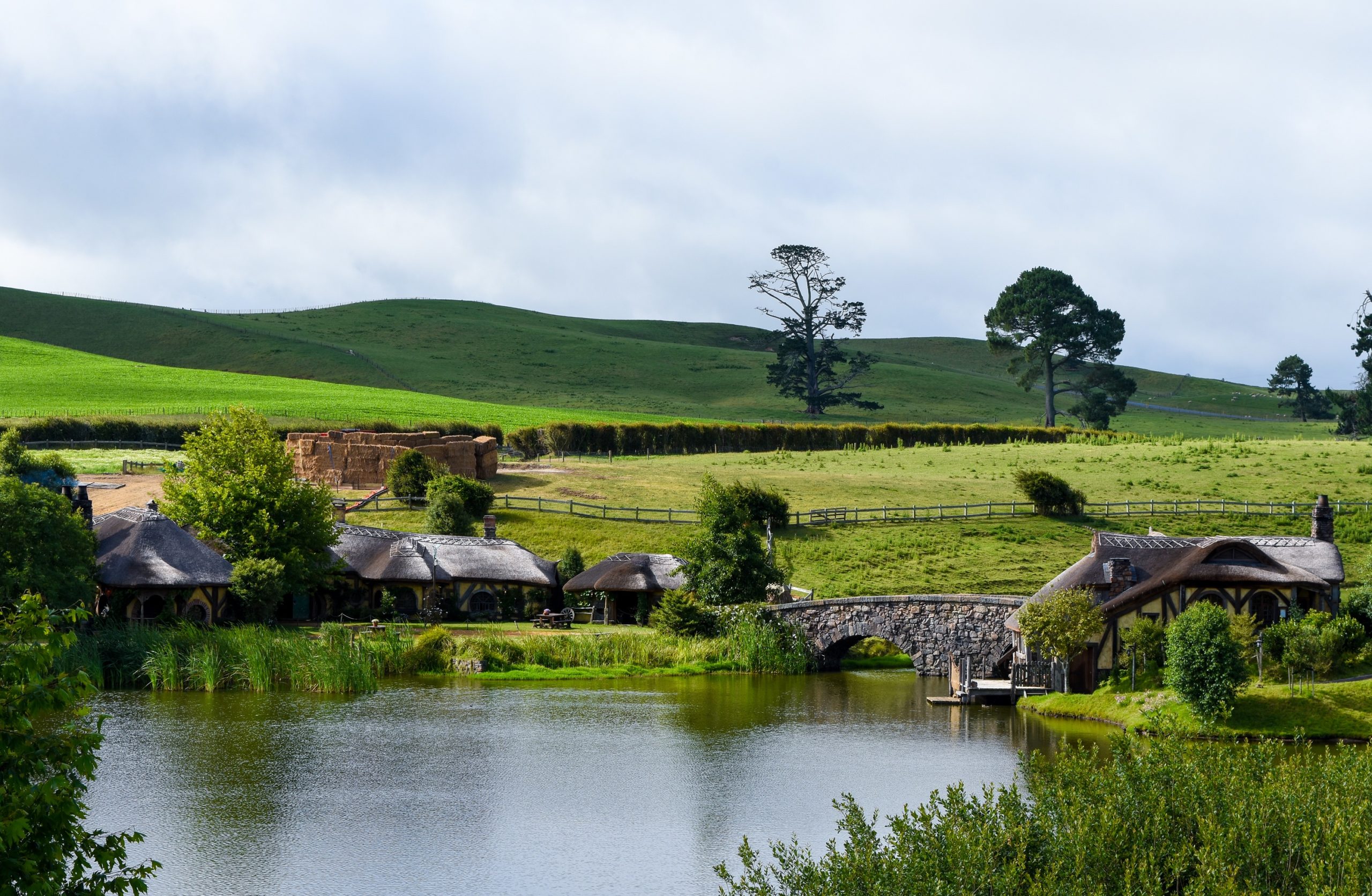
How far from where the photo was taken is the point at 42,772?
12.9 meters

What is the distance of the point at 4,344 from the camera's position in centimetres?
12794

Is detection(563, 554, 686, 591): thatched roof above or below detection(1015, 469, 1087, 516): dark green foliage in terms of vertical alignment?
below

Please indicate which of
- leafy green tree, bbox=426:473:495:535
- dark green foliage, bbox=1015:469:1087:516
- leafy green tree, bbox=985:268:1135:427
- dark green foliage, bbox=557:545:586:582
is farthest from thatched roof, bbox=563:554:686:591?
leafy green tree, bbox=985:268:1135:427

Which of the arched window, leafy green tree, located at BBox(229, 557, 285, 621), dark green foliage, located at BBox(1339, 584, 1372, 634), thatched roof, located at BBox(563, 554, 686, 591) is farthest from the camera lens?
thatched roof, located at BBox(563, 554, 686, 591)

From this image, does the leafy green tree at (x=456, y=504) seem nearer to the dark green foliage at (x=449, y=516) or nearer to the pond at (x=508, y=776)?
the dark green foliage at (x=449, y=516)

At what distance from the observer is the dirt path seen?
209 feet

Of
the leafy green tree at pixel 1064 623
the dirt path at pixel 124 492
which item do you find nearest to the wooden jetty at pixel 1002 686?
the leafy green tree at pixel 1064 623

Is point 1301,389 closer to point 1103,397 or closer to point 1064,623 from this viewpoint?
point 1103,397

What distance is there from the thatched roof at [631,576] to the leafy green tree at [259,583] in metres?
11.4

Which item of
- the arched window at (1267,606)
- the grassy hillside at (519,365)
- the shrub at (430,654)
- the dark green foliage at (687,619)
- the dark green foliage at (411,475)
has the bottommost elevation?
the shrub at (430,654)

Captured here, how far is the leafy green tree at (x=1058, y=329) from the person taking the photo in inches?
4466

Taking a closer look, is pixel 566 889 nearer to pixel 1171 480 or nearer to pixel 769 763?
pixel 769 763

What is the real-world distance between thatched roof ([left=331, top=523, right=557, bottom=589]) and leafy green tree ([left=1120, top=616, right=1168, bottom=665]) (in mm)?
25096

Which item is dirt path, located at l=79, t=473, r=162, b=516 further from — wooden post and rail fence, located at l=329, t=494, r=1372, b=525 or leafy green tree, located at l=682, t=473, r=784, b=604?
leafy green tree, located at l=682, t=473, r=784, b=604
